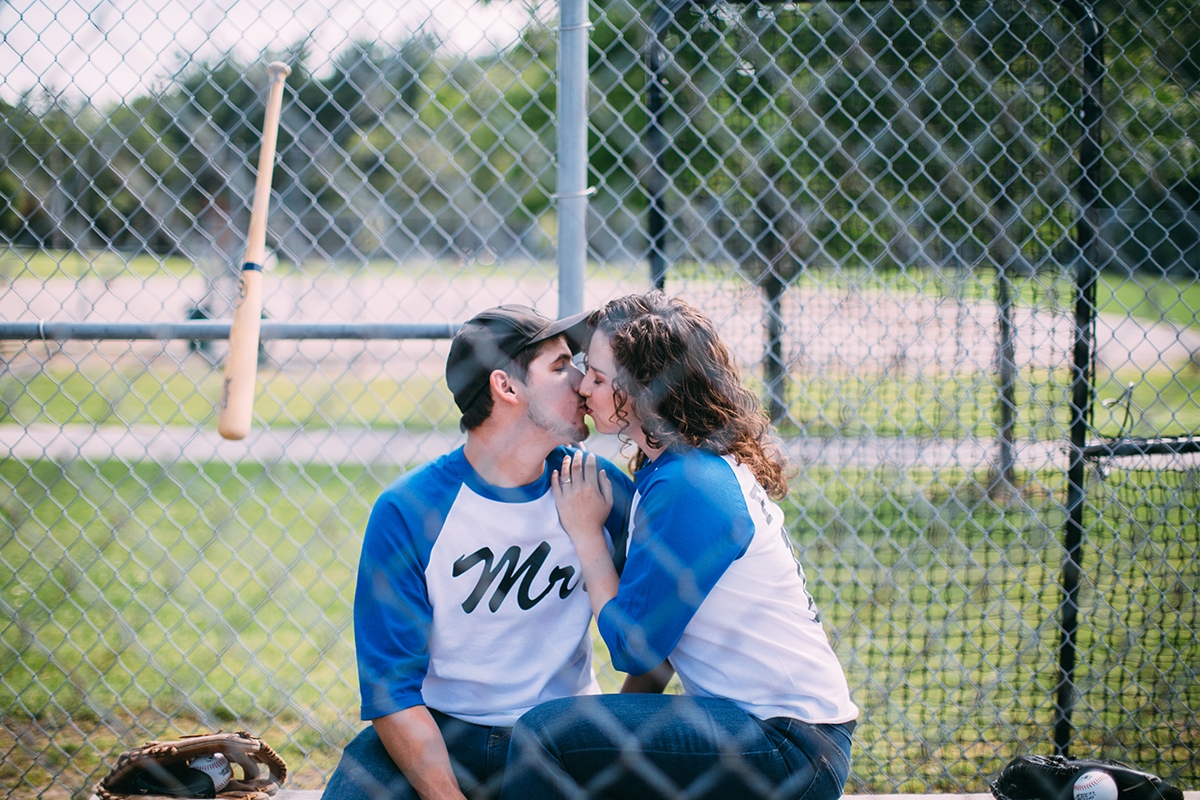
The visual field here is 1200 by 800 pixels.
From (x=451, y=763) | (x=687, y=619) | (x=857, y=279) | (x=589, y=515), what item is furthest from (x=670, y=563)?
(x=857, y=279)

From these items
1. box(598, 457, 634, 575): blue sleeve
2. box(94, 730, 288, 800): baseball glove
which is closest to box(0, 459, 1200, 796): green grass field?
box(94, 730, 288, 800): baseball glove

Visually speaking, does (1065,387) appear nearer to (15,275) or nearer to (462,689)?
(462,689)

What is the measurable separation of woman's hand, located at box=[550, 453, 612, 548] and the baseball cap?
0.96ft

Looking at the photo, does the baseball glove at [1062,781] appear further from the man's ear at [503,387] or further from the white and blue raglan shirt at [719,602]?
the man's ear at [503,387]

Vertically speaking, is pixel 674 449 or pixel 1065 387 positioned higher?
A: pixel 1065 387

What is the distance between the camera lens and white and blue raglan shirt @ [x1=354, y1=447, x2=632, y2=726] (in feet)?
5.49

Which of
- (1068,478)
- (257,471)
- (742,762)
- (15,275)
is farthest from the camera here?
(257,471)

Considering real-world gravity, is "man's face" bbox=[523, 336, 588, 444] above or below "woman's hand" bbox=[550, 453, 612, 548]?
above

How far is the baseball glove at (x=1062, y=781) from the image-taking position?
6.41 feet

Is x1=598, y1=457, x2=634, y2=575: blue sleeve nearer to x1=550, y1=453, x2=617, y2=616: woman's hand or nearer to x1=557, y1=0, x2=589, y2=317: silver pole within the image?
x1=550, y1=453, x2=617, y2=616: woman's hand

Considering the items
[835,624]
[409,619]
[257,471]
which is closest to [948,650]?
[835,624]

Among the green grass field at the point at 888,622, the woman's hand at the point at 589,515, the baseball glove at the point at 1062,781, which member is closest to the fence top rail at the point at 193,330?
Result: the green grass field at the point at 888,622

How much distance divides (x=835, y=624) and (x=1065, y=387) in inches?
56.1

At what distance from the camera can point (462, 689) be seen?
5.75 feet
